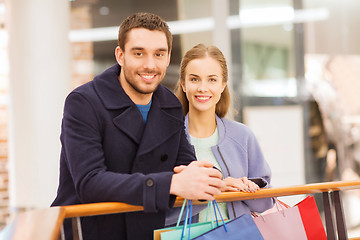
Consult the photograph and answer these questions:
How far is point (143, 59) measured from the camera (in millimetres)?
1531

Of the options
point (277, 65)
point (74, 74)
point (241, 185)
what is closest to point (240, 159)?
point (241, 185)

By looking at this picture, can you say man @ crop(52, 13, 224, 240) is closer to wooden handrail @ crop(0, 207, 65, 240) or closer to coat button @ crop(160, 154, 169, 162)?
coat button @ crop(160, 154, 169, 162)

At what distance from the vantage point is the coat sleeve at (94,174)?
1314 mm

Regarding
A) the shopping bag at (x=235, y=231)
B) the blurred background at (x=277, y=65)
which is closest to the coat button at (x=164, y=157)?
the shopping bag at (x=235, y=231)

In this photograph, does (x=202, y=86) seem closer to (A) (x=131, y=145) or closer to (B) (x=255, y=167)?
(B) (x=255, y=167)

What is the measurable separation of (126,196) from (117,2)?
3805 mm

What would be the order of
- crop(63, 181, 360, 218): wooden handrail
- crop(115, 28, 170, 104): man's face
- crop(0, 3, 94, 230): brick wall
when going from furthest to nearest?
1. crop(0, 3, 94, 230): brick wall
2. crop(115, 28, 170, 104): man's face
3. crop(63, 181, 360, 218): wooden handrail

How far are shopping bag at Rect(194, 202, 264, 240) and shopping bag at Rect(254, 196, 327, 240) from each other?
224 mm

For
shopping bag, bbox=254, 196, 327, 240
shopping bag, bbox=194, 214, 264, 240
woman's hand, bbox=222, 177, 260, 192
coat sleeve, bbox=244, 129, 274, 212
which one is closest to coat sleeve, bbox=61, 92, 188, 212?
shopping bag, bbox=194, 214, 264, 240

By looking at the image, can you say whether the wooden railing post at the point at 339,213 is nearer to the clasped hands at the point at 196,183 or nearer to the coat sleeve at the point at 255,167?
the coat sleeve at the point at 255,167

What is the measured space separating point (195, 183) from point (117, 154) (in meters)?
0.33

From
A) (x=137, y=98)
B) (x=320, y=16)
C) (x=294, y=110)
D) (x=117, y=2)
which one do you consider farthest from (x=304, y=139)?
(x=137, y=98)

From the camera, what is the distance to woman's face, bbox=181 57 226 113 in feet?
6.46

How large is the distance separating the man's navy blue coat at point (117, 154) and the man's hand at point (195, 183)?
29 mm
